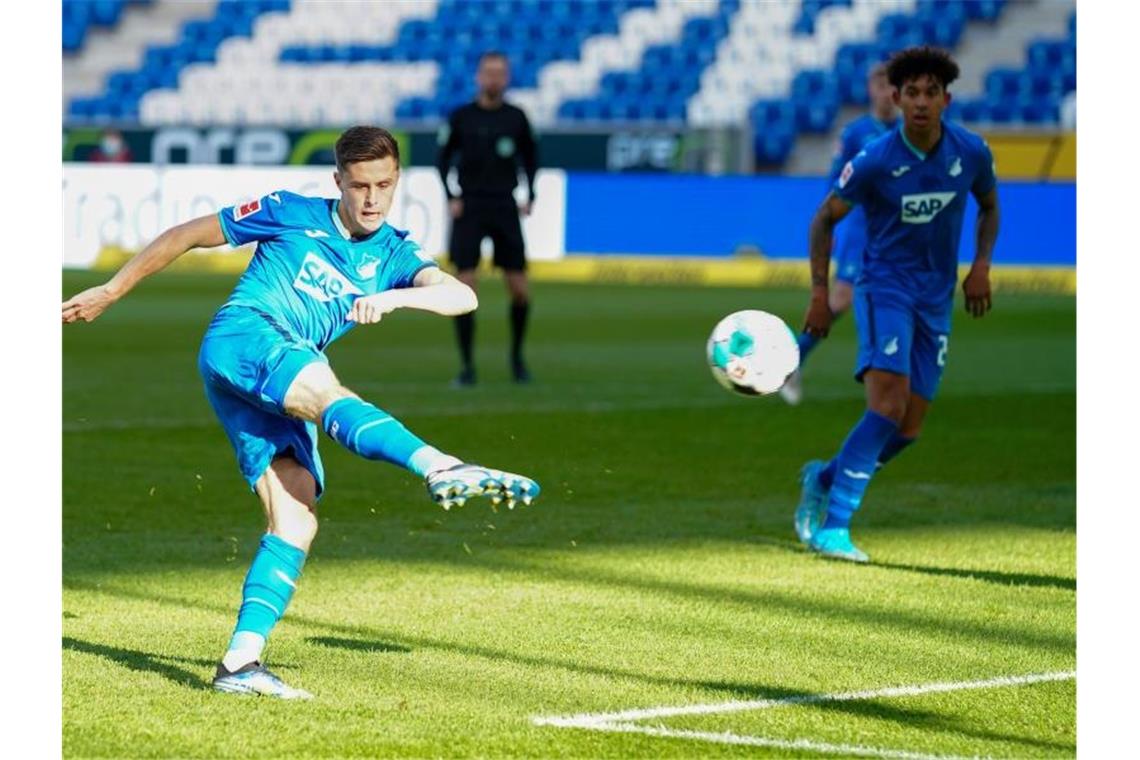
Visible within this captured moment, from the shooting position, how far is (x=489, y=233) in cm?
1516

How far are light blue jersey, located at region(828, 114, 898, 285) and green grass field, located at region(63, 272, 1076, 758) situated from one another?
3.30ft

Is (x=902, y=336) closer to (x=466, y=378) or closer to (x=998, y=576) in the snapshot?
(x=998, y=576)

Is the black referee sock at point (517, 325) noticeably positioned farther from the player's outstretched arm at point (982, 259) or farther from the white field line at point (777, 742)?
the white field line at point (777, 742)

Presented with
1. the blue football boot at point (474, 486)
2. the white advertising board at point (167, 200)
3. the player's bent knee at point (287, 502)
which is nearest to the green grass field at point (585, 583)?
the player's bent knee at point (287, 502)

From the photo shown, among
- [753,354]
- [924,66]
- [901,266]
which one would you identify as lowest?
[753,354]

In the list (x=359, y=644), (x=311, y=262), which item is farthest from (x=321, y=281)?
(x=359, y=644)

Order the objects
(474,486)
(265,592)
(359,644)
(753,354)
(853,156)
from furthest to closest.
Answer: (853,156) < (753,354) < (359,644) < (265,592) < (474,486)

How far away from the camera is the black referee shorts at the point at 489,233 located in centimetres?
1505

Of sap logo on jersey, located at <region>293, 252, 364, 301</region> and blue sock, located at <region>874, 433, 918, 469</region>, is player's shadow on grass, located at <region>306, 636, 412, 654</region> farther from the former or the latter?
blue sock, located at <region>874, 433, 918, 469</region>

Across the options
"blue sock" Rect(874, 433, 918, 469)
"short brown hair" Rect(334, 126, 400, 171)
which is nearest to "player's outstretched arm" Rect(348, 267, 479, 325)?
"short brown hair" Rect(334, 126, 400, 171)

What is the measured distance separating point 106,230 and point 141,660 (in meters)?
22.5

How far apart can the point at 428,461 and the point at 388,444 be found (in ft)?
0.44

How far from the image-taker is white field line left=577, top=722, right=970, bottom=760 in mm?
4848
